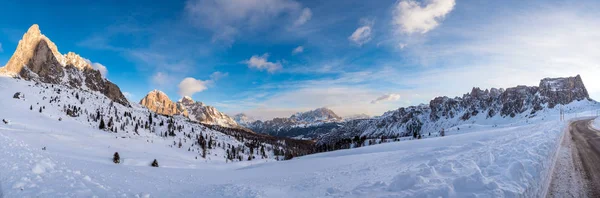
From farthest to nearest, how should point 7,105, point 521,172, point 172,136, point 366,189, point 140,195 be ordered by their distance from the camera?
point 172,136, point 7,105, point 140,195, point 366,189, point 521,172

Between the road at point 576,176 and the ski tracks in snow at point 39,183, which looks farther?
the ski tracks in snow at point 39,183

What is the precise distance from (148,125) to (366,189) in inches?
6722

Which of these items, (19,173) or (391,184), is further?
(19,173)

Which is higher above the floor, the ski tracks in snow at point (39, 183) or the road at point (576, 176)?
the road at point (576, 176)

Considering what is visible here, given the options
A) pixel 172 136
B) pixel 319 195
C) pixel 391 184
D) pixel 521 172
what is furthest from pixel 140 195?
pixel 172 136

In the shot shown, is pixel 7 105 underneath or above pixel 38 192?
above

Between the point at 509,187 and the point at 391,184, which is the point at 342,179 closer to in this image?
the point at 391,184

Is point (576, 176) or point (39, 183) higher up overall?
point (576, 176)

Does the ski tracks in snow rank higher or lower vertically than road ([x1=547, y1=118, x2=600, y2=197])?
lower

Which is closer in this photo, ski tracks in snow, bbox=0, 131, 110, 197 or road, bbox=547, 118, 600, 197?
road, bbox=547, 118, 600, 197

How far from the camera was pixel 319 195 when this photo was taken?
44.9 feet

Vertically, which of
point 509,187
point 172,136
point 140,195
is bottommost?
point 172,136

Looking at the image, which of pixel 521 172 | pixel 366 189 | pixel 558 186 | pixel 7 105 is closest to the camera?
pixel 558 186

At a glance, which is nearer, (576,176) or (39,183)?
(576,176)
